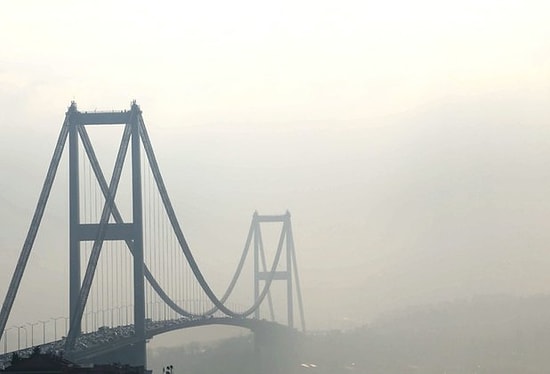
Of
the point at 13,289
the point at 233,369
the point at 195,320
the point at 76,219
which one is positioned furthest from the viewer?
the point at 233,369

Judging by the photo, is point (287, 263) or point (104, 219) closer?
point (104, 219)

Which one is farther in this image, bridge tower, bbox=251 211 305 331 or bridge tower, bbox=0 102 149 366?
bridge tower, bbox=251 211 305 331

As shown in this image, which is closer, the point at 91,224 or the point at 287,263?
the point at 91,224

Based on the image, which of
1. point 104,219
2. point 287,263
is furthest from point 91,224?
point 287,263

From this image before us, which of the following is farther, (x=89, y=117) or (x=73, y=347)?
(x=89, y=117)

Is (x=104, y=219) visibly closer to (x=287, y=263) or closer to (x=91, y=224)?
(x=91, y=224)

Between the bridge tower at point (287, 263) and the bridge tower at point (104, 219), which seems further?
the bridge tower at point (287, 263)

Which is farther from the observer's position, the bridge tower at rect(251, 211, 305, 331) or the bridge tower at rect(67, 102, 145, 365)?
the bridge tower at rect(251, 211, 305, 331)

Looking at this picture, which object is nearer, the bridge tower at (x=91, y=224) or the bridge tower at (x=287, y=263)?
the bridge tower at (x=91, y=224)

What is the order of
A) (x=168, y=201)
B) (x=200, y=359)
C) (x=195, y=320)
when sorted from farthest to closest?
(x=200, y=359)
(x=195, y=320)
(x=168, y=201)

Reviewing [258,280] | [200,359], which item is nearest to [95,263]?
[200,359]

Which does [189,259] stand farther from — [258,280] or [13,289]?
[258,280]
